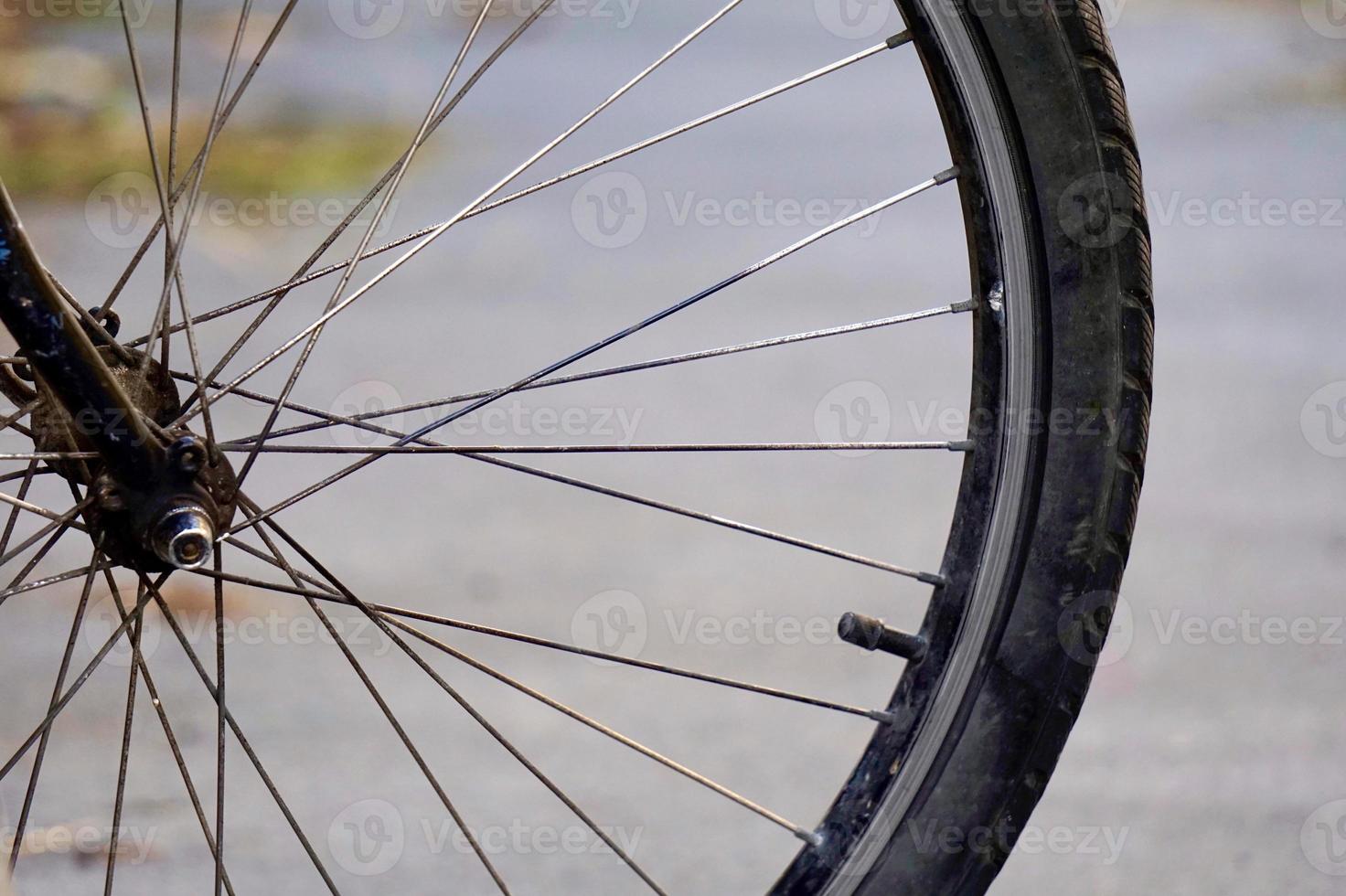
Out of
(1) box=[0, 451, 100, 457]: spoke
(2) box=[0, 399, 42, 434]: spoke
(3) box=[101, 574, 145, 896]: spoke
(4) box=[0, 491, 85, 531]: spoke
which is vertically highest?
(2) box=[0, 399, 42, 434]: spoke

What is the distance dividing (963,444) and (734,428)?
138 centimetres

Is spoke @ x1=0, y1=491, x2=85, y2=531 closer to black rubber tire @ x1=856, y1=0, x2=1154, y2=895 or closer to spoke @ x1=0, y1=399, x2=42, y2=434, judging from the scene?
spoke @ x1=0, y1=399, x2=42, y2=434

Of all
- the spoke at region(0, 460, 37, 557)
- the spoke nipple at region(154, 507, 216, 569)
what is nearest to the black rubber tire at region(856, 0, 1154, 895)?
the spoke nipple at region(154, 507, 216, 569)

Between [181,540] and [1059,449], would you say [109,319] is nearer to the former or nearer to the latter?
[181,540]

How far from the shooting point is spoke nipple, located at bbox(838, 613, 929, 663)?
913 millimetres

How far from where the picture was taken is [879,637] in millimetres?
918

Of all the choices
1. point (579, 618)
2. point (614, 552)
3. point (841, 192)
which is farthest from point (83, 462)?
point (841, 192)

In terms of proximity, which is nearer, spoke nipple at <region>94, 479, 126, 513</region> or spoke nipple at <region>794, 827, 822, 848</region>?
spoke nipple at <region>94, 479, 126, 513</region>

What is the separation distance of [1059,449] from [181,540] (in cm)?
55

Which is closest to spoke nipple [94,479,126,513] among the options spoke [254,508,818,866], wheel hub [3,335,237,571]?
wheel hub [3,335,237,571]

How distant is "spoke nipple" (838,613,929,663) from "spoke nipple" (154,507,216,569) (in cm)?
41

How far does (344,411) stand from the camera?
2283mm

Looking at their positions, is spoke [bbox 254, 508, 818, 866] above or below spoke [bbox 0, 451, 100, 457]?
below

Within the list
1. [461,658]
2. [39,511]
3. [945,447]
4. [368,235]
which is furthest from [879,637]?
[39,511]
